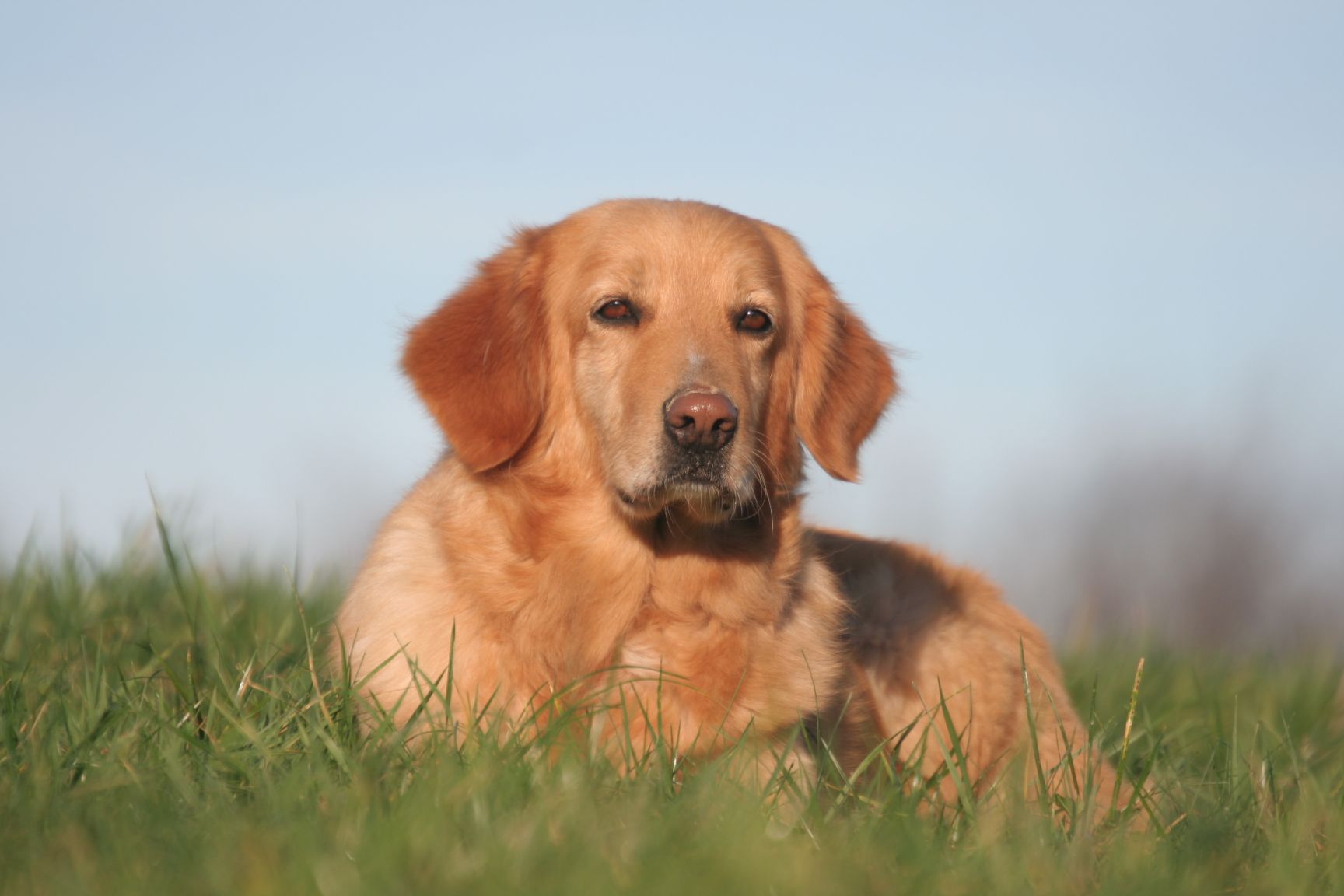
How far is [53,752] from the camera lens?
2840 mm

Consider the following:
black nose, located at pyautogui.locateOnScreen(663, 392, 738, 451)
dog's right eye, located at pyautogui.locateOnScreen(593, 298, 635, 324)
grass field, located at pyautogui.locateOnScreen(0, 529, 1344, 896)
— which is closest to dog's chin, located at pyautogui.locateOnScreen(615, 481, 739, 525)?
black nose, located at pyautogui.locateOnScreen(663, 392, 738, 451)

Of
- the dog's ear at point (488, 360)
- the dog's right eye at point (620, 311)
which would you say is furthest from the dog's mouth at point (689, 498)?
the dog's right eye at point (620, 311)

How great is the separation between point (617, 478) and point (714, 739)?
0.75 metres

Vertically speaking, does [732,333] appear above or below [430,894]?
above

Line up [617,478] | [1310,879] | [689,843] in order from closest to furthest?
[689,843]
[1310,879]
[617,478]

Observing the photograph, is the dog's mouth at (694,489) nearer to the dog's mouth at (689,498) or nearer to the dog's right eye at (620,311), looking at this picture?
the dog's mouth at (689,498)

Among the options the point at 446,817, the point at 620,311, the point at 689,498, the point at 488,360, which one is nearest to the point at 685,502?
the point at 689,498

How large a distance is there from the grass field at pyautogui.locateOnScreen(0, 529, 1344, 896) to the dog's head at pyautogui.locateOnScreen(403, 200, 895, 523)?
2.64ft

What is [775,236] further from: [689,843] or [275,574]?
[275,574]

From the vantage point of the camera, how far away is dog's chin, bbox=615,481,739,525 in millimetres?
3533

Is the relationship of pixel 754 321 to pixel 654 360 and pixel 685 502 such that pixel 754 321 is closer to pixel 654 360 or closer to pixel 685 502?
pixel 654 360

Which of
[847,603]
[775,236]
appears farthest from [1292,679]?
[775,236]

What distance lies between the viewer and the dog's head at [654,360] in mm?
3535

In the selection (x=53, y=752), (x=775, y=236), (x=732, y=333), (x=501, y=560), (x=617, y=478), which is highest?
(x=775, y=236)
